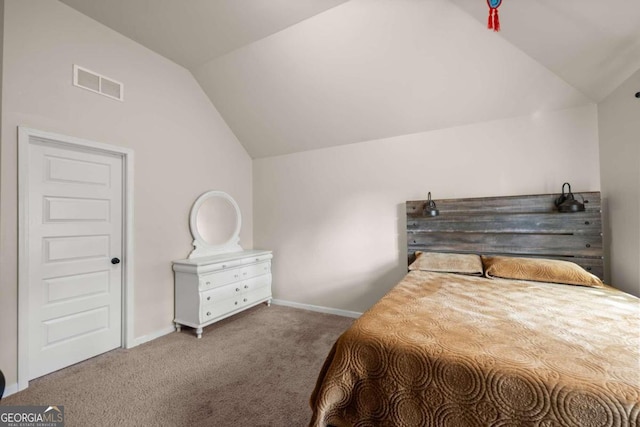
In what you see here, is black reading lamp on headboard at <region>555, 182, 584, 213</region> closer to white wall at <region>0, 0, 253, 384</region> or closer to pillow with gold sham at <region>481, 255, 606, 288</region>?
pillow with gold sham at <region>481, 255, 606, 288</region>

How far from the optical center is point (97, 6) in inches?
85.7

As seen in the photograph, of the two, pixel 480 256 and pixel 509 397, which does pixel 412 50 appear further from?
pixel 509 397

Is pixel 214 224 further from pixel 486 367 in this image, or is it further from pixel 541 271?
pixel 541 271

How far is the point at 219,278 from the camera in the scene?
2.94 metres

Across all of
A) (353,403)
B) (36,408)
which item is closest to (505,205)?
(353,403)

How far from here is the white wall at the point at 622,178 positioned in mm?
1886

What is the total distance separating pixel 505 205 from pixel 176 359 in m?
3.47

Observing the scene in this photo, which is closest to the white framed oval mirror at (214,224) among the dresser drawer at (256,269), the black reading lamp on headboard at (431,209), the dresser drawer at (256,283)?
the dresser drawer at (256,269)

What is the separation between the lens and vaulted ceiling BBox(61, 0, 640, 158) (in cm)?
184

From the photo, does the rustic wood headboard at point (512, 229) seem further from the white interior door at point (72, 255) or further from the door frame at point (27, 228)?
the white interior door at point (72, 255)

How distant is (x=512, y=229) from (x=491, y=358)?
2.01 metres

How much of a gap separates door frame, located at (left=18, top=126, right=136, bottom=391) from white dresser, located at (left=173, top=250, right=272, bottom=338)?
45 cm

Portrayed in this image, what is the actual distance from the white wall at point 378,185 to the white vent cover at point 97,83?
1.93 meters

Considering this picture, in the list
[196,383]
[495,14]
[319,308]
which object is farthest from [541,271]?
[196,383]
